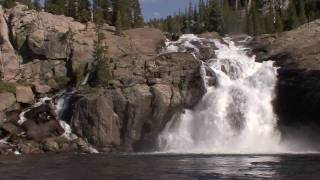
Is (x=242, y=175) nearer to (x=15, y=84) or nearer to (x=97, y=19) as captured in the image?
(x=15, y=84)

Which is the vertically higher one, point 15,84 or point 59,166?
point 15,84

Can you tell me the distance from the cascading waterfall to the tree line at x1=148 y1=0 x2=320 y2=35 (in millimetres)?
43034

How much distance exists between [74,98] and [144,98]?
9502 mm

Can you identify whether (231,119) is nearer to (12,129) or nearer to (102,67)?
(102,67)

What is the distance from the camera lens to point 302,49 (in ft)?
277

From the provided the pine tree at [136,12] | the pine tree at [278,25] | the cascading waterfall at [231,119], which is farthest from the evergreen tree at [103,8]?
the cascading waterfall at [231,119]

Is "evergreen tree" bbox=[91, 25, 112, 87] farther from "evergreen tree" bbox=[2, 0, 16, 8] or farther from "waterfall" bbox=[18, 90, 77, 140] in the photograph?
"evergreen tree" bbox=[2, 0, 16, 8]

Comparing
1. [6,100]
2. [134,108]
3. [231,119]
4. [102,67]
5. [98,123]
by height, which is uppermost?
[102,67]

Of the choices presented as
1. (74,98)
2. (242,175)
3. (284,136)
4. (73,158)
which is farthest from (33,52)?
(242,175)

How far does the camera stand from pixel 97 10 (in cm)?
12975

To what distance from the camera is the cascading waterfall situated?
247 feet

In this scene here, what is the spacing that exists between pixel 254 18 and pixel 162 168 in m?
87.1

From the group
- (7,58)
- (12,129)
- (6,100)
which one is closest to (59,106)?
(12,129)

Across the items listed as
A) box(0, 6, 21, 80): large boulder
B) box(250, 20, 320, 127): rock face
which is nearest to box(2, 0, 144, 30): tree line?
box(0, 6, 21, 80): large boulder
